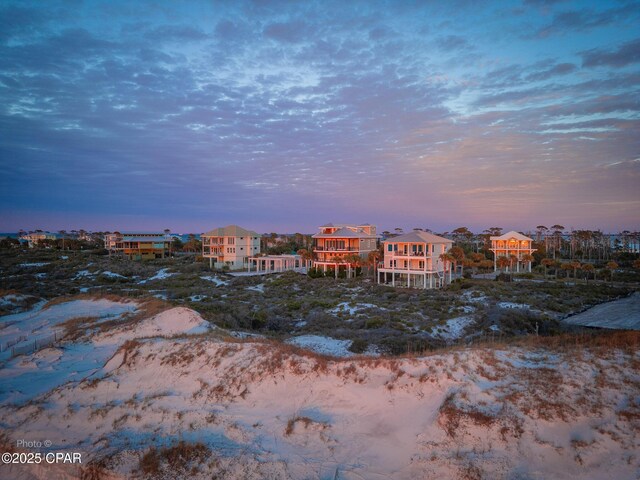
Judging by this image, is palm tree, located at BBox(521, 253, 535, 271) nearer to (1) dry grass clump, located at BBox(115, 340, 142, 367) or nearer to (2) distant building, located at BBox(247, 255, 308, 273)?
(2) distant building, located at BBox(247, 255, 308, 273)

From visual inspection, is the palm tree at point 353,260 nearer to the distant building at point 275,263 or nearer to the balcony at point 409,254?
the balcony at point 409,254

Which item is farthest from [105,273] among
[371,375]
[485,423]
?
[485,423]

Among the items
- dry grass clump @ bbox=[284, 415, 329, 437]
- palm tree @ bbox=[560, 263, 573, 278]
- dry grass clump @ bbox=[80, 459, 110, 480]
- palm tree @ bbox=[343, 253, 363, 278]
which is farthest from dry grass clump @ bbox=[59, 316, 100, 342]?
palm tree @ bbox=[560, 263, 573, 278]

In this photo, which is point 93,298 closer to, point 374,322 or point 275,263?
point 374,322

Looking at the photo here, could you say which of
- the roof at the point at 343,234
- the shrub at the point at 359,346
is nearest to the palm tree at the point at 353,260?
the roof at the point at 343,234

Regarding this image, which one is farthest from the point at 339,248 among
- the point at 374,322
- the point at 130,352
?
the point at 130,352

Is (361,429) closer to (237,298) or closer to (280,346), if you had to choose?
(280,346)
